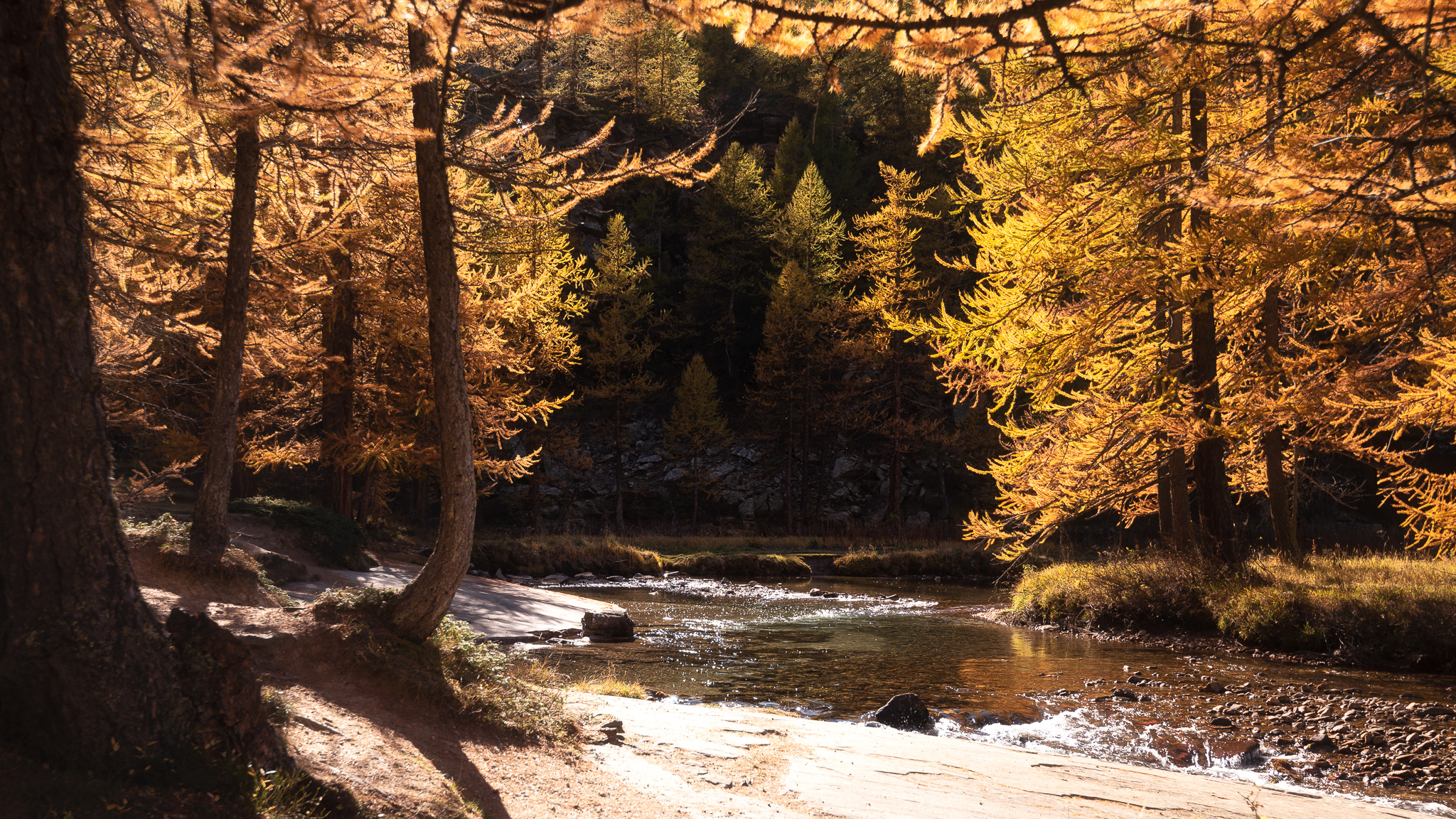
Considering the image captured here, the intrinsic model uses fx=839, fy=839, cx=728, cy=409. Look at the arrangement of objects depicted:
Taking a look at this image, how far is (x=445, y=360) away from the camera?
5.82m

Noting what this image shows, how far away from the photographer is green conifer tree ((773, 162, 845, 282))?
35.5 metres

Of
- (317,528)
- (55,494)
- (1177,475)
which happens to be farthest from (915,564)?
(55,494)

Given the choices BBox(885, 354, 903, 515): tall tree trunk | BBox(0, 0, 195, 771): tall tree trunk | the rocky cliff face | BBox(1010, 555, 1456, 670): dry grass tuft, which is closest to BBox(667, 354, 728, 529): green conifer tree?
the rocky cliff face

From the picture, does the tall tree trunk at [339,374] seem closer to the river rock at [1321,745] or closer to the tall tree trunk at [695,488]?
the river rock at [1321,745]

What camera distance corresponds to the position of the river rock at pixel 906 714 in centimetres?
759

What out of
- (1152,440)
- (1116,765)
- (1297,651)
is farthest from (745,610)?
(1116,765)

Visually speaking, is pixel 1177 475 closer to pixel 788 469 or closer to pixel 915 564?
pixel 915 564

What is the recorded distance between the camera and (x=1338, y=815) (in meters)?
5.20

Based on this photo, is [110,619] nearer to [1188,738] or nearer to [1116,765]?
[1116,765]

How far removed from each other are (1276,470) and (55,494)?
14348 mm

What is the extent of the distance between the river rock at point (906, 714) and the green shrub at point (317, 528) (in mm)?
9317

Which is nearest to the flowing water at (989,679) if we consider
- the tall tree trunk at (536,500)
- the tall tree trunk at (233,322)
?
the tall tree trunk at (233,322)

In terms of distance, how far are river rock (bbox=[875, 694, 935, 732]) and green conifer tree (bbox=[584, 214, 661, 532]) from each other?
2436 centimetres

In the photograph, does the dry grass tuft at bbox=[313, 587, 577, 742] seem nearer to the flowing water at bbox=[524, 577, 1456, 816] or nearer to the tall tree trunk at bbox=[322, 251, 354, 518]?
the flowing water at bbox=[524, 577, 1456, 816]
